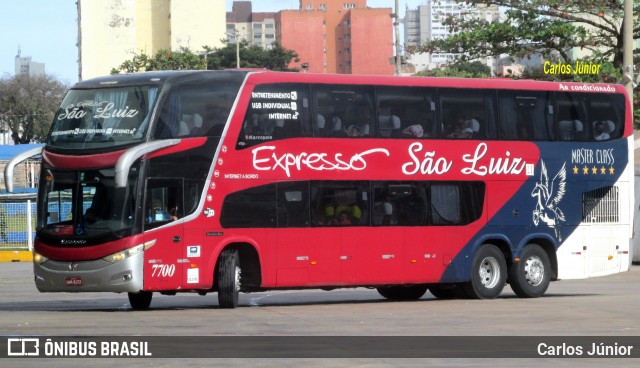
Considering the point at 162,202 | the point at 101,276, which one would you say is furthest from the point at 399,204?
the point at 101,276

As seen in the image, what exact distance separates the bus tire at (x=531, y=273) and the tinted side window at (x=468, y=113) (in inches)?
100.0

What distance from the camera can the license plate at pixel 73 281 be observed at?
2012 centimetres

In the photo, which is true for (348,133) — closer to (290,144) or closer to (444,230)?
(290,144)

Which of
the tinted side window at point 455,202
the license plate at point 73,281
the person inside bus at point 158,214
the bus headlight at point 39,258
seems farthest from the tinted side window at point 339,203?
the bus headlight at point 39,258

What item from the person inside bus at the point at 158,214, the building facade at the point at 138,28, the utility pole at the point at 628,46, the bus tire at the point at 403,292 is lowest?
the bus tire at the point at 403,292

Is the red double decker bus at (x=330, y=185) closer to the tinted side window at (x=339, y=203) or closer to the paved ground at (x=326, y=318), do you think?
the tinted side window at (x=339, y=203)

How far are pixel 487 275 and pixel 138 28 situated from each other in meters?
115

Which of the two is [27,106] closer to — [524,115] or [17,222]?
[17,222]

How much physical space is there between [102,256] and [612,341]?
8610 millimetres

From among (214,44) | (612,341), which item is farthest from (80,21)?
(612,341)

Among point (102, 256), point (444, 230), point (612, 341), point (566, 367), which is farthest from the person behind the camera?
point (444, 230)

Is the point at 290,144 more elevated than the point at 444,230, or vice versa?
the point at 290,144

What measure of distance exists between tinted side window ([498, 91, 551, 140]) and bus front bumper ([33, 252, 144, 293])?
7.84 m

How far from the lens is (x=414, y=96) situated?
2295 centimetres
